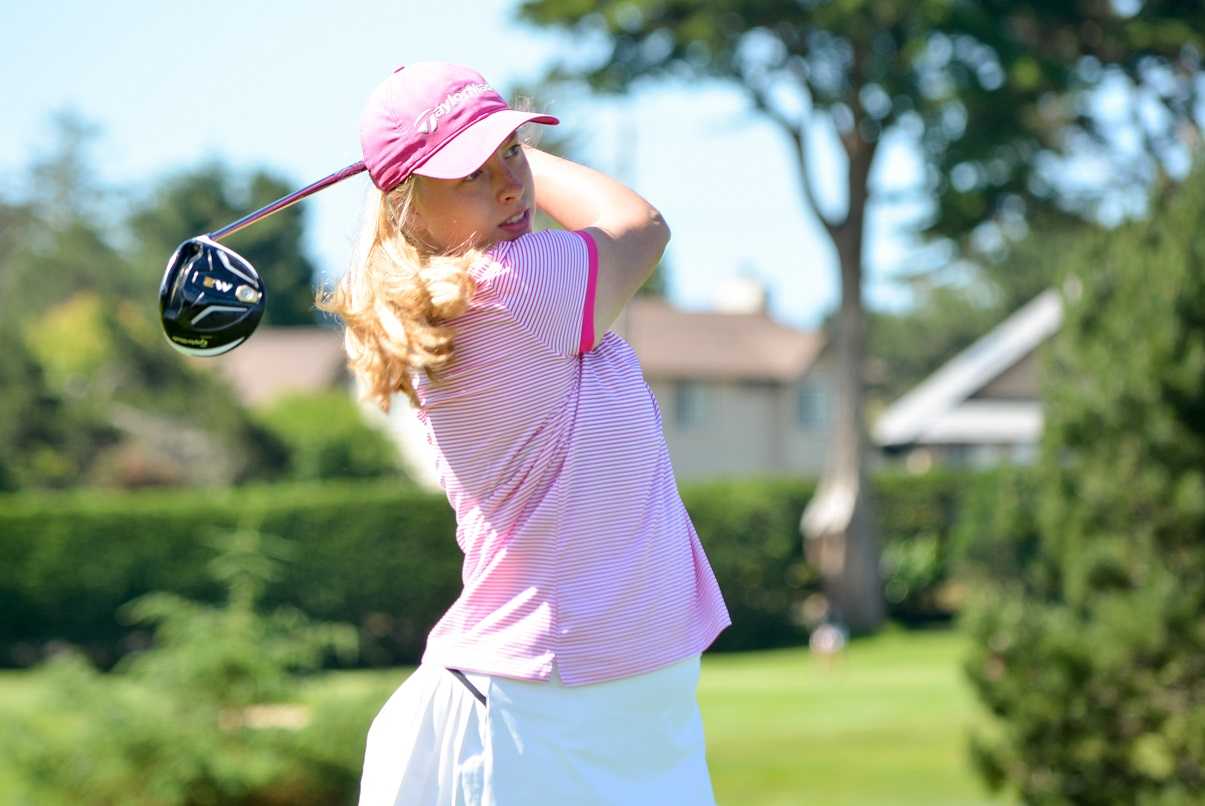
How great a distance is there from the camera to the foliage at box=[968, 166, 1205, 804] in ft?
27.8

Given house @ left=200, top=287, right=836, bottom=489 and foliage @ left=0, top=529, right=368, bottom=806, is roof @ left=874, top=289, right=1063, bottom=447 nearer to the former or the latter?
house @ left=200, top=287, right=836, bottom=489

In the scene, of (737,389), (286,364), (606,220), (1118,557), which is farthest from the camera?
(286,364)

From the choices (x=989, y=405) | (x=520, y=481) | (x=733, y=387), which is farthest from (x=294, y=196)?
(x=733, y=387)

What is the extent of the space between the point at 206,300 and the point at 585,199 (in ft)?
2.08

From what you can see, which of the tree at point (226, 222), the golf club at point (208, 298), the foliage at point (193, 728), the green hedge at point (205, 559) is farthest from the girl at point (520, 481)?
the tree at point (226, 222)

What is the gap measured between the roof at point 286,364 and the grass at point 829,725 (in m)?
22.5

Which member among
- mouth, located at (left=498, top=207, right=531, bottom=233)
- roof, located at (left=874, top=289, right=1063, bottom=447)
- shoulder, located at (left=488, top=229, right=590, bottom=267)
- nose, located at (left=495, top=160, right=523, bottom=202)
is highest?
nose, located at (left=495, top=160, right=523, bottom=202)

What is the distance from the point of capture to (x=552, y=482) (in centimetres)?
264

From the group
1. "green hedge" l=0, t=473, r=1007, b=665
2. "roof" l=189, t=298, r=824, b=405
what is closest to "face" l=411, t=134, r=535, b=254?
"green hedge" l=0, t=473, r=1007, b=665

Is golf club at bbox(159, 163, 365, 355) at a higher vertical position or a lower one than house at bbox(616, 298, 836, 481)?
higher

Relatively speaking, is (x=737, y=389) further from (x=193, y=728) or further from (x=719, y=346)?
(x=193, y=728)

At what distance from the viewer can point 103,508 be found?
25922mm

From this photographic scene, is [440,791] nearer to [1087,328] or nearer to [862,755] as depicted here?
[1087,328]

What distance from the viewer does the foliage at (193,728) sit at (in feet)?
32.5
